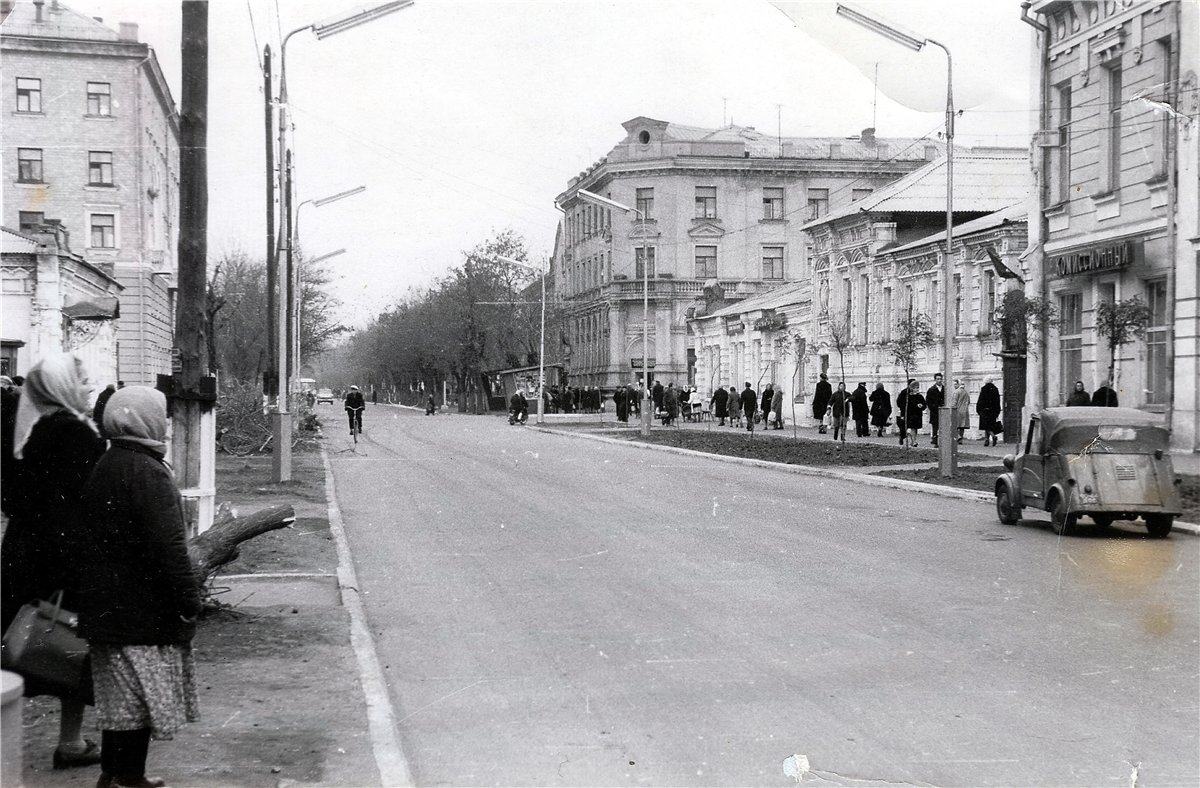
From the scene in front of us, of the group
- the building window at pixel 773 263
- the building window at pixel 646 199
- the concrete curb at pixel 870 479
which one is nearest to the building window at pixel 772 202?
the building window at pixel 773 263

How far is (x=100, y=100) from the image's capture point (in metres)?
40.3

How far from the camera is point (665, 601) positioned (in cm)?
954

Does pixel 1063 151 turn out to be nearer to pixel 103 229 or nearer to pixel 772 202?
pixel 103 229

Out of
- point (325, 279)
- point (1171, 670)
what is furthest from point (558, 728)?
point (325, 279)

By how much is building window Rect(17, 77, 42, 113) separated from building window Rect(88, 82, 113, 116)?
9.34ft

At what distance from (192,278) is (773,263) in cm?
6617

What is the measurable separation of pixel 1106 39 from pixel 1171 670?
21.4 metres

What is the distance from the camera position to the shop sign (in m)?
→ 25.1

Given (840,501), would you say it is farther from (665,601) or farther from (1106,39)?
(1106,39)

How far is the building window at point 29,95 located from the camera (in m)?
33.7

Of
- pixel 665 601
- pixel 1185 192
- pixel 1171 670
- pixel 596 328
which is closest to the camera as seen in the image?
pixel 1171 670

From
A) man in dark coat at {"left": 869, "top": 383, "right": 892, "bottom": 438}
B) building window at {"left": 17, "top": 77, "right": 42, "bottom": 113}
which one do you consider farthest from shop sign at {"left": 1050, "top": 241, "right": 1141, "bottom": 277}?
building window at {"left": 17, "top": 77, "right": 42, "bottom": 113}

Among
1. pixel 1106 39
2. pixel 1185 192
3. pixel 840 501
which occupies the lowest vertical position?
pixel 840 501

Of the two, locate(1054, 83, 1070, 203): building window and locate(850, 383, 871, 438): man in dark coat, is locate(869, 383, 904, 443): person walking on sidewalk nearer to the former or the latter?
locate(850, 383, 871, 438): man in dark coat
